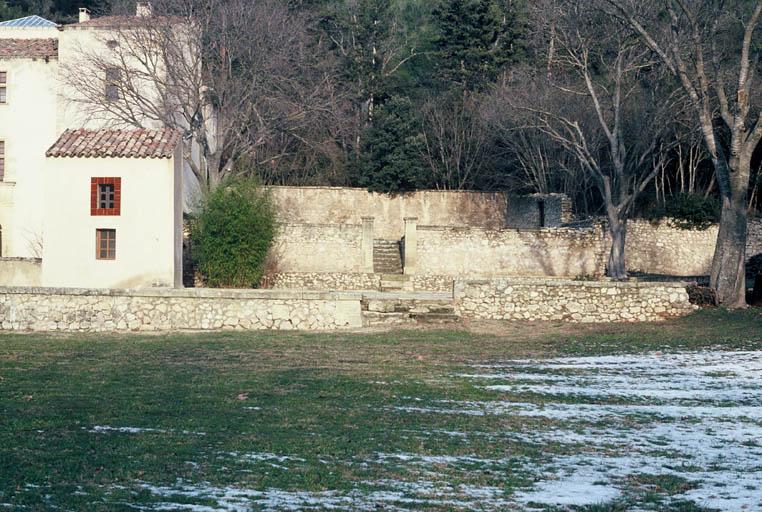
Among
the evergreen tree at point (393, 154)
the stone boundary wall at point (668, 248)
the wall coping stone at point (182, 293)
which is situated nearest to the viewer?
the wall coping stone at point (182, 293)

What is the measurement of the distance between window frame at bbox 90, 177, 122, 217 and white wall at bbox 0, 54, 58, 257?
52.4 feet

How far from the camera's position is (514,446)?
36.0 feet

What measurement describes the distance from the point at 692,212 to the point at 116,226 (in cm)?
2329

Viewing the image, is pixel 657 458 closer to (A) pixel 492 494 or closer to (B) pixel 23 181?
(A) pixel 492 494

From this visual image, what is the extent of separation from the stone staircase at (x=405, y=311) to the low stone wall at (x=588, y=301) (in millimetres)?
1010

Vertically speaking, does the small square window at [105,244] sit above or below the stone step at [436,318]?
above

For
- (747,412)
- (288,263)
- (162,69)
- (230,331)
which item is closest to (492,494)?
(747,412)

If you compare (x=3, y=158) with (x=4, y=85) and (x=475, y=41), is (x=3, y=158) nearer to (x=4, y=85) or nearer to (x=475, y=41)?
(x=4, y=85)

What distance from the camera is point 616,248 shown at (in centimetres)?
3544

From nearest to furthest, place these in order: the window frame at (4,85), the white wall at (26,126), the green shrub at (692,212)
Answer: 1. the green shrub at (692,212)
2. the white wall at (26,126)
3. the window frame at (4,85)

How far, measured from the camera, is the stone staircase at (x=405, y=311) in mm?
25656

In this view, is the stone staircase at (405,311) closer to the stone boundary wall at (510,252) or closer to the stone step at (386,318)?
the stone step at (386,318)

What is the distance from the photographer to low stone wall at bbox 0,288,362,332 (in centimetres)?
2486

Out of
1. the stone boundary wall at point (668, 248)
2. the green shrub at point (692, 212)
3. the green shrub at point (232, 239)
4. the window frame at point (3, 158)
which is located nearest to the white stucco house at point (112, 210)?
the green shrub at point (232, 239)
